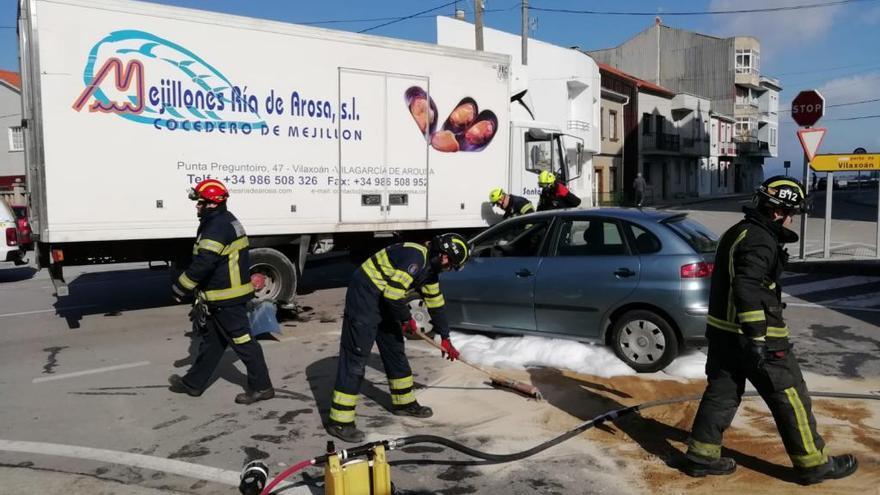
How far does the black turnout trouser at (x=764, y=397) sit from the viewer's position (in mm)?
3881

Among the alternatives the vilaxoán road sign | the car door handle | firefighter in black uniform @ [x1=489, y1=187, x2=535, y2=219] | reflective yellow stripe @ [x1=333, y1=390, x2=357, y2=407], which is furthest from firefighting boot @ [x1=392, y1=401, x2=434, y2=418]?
the vilaxoán road sign

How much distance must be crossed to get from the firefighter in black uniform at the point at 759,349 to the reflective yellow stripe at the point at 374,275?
2132mm

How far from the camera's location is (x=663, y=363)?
20.2 feet

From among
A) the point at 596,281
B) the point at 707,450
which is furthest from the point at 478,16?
the point at 707,450

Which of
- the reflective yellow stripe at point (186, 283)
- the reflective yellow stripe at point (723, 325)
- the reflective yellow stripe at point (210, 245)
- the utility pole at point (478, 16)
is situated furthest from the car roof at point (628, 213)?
the utility pole at point (478, 16)

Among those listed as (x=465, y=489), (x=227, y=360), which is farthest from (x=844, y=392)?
(x=227, y=360)

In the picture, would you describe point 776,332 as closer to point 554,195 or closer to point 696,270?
point 696,270

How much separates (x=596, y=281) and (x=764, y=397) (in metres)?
2.49

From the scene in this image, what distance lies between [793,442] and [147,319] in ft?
25.5

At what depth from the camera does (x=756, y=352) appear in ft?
12.4

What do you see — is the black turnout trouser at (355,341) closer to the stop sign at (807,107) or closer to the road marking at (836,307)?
the road marking at (836,307)

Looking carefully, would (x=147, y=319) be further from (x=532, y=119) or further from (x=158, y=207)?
(x=532, y=119)

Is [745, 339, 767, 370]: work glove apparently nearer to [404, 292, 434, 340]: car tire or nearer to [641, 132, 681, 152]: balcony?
[404, 292, 434, 340]: car tire

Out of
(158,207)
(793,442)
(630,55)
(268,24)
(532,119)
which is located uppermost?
(630,55)
